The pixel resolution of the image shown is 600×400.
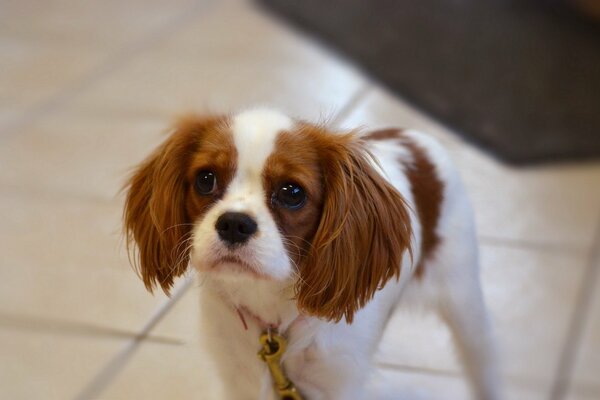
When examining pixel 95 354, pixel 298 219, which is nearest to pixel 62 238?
pixel 95 354

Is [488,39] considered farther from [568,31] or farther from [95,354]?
[95,354]

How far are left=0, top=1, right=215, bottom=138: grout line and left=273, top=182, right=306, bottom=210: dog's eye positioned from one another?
175 cm

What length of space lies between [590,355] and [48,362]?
1.05 m

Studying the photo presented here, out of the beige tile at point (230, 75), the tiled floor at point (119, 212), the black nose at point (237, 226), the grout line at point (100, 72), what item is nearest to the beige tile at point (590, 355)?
the tiled floor at point (119, 212)

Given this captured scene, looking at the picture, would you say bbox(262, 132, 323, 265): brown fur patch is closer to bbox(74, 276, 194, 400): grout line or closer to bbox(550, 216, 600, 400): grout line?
bbox(74, 276, 194, 400): grout line

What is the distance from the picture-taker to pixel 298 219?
1300 millimetres

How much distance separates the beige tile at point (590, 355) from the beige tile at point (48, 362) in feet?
2.90

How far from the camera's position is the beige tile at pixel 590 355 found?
6.22 feet

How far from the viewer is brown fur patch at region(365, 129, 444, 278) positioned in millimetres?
1558

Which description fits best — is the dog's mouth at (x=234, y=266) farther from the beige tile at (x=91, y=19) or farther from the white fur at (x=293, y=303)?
the beige tile at (x=91, y=19)

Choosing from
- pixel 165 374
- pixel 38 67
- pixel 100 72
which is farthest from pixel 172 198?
pixel 38 67

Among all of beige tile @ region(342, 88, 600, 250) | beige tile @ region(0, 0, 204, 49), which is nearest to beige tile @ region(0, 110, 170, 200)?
beige tile @ region(342, 88, 600, 250)

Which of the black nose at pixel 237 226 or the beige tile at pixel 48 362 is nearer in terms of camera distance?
the black nose at pixel 237 226

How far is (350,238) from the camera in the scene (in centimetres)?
131
